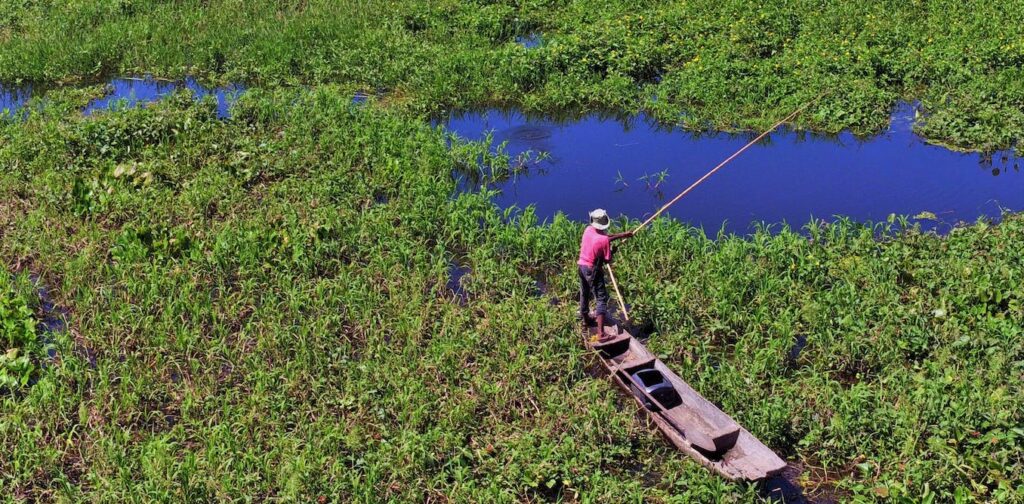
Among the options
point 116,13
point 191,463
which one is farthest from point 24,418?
point 116,13

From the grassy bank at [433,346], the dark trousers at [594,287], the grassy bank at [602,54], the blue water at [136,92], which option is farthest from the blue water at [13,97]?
the dark trousers at [594,287]

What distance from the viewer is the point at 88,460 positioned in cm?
777

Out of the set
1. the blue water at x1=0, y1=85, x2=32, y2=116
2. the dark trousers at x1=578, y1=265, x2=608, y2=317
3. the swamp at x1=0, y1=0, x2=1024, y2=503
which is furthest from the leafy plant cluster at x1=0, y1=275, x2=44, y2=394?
the blue water at x1=0, y1=85, x2=32, y2=116

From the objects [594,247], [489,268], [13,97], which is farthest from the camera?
[13,97]

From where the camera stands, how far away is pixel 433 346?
360 inches

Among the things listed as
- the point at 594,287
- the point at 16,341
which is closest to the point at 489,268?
the point at 594,287

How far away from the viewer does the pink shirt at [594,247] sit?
9.12m

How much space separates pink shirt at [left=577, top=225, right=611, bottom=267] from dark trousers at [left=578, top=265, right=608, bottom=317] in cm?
9

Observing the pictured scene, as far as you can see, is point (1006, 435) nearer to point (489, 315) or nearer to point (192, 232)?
point (489, 315)

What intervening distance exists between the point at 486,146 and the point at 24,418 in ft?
26.5

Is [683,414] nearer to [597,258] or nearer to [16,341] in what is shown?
[597,258]

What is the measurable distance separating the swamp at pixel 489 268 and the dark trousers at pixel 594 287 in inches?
12.0

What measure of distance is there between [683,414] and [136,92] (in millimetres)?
14292

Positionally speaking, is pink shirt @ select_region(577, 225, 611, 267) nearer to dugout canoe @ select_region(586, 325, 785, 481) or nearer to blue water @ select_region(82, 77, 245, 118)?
dugout canoe @ select_region(586, 325, 785, 481)
